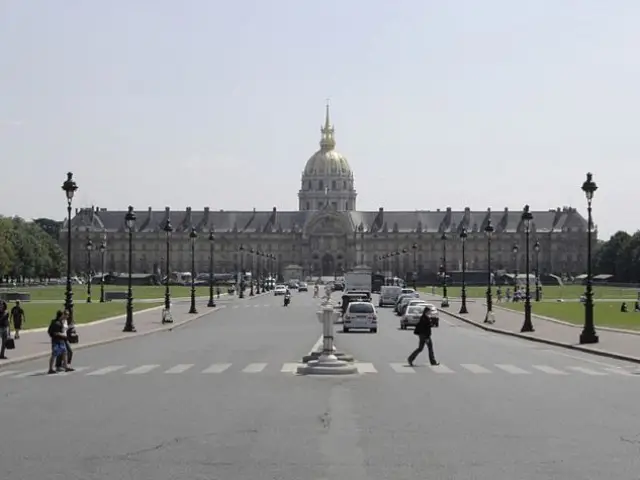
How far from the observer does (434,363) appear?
95.7 ft

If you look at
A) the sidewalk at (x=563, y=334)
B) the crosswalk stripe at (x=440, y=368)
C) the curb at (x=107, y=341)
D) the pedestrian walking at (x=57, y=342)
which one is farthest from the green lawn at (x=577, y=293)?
the pedestrian walking at (x=57, y=342)

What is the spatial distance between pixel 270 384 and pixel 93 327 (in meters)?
27.7

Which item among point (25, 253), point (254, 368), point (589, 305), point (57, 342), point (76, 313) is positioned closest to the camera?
point (57, 342)

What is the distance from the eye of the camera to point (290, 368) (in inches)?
1094

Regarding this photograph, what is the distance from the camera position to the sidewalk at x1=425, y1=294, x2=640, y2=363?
3431cm

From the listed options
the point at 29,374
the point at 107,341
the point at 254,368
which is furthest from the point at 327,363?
the point at 107,341

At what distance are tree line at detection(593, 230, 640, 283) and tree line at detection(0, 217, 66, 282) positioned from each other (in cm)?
7531

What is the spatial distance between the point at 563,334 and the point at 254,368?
2030 cm

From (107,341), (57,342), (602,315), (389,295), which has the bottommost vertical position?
(107,341)

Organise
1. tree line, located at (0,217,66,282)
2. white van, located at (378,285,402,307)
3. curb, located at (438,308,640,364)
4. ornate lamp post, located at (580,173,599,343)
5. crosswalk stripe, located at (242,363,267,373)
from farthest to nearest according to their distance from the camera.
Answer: tree line, located at (0,217,66,282), white van, located at (378,285,402,307), ornate lamp post, located at (580,173,599,343), curb, located at (438,308,640,364), crosswalk stripe, located at (242,363,267,373)

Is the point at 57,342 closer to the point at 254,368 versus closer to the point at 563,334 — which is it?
the point at 254,368

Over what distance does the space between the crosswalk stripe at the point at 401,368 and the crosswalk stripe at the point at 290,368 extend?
225 centimetres

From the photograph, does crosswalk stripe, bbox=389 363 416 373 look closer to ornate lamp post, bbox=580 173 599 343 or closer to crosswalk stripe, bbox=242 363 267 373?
crosswalk stripe, bbox=242 363 267 373

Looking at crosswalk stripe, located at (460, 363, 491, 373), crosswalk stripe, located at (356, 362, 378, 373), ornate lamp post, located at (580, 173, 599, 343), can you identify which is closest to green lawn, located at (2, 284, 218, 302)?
ornate lamp post, located at (580, 173, 599, 343)
